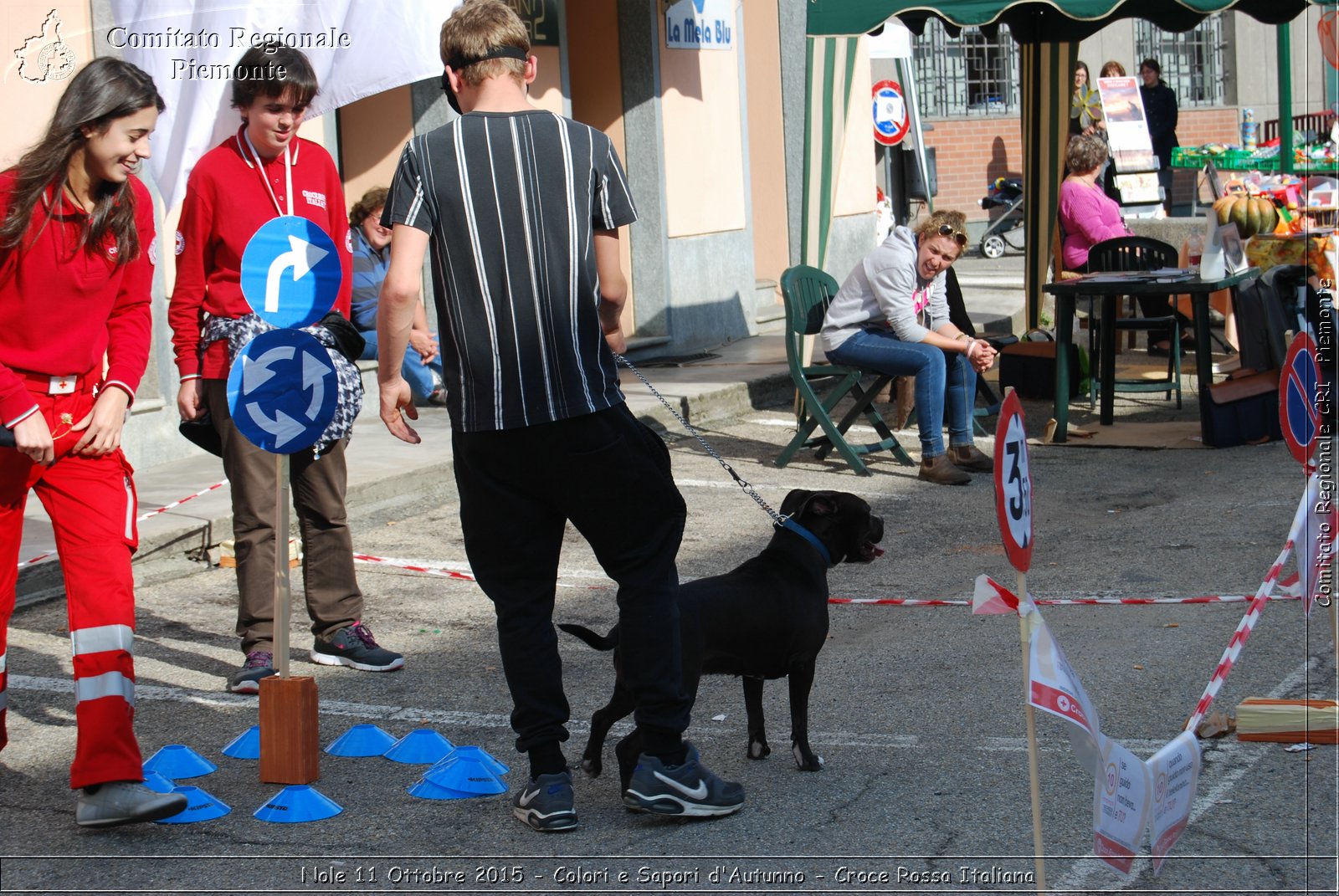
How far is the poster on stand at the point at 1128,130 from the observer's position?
2023cm

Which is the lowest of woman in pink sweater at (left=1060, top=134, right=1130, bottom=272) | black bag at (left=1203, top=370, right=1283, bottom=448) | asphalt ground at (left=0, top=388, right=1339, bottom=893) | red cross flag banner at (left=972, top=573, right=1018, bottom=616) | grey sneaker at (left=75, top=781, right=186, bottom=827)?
asphalt ground at (left=0, top=388, right=1339, bottom=893)

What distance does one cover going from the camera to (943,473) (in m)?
8.44

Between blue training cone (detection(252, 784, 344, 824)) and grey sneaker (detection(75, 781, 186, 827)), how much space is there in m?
0.24

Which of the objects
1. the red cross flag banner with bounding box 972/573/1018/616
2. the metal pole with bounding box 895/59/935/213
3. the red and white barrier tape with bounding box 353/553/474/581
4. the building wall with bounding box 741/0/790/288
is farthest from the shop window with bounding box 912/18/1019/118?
the red cross flag banner with bounding box 972/573/1018/616

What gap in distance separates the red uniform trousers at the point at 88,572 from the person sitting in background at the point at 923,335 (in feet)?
17.5

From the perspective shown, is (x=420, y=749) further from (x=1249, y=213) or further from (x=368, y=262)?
(x=1249, y=213)

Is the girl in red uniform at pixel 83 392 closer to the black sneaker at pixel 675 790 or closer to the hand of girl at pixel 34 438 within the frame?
the hand of girl at pixel 34 438

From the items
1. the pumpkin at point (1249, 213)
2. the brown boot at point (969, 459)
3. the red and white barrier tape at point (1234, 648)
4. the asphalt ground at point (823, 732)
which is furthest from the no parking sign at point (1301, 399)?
the pumpkin at point (1249, 213)

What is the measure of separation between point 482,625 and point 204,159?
210 cm

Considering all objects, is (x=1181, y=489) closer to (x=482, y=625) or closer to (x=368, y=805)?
(x=482, y=625)

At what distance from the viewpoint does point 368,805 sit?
4.09 metres

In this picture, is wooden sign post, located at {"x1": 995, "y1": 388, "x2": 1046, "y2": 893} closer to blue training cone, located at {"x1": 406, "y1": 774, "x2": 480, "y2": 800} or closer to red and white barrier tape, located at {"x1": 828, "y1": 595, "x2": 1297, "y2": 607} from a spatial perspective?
blue training cone, located at {"x1": 406, "y1": 774, "x2": 480, "y2": 800}

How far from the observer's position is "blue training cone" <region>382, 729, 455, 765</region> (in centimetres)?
443

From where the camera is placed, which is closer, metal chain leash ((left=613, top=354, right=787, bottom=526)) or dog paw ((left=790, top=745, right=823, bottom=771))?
dog paw ((left=790, top=745, right=823, bottom=771))
